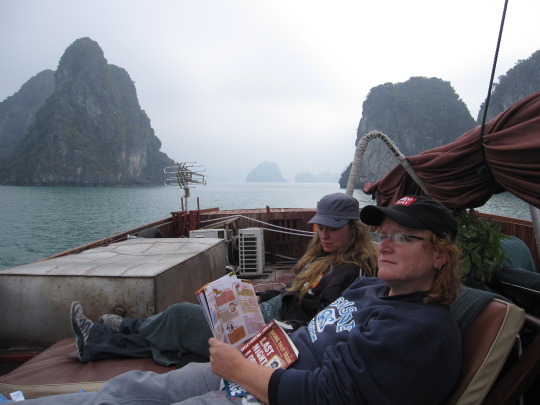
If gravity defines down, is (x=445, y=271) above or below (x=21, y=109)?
below

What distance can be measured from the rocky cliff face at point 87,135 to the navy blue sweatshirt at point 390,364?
107 metres

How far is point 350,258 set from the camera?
2201 mm

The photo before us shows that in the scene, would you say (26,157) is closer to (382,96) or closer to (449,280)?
(382,96)

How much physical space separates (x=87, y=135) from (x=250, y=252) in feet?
370

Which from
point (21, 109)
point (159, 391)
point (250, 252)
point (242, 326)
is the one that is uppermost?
point (21, 109)

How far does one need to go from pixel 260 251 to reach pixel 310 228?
77.6 inches

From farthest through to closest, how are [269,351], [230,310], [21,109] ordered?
1. [21,109]
2. [230,310]
3. [269,351]

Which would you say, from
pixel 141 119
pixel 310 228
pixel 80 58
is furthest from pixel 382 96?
pixel 310 228

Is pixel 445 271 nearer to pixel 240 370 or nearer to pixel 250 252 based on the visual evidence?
pixel 240 370

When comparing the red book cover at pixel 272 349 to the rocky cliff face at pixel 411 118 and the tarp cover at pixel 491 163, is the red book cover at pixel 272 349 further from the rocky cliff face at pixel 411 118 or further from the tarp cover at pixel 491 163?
the rocky cliff face at pixel 411 118

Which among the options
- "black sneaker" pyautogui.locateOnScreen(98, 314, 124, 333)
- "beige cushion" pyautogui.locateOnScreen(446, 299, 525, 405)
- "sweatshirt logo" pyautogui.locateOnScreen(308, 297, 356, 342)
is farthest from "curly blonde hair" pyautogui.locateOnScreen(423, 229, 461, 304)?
"black sneaker" pyautogui.locateOnScreen(98, 314, 124, 333)

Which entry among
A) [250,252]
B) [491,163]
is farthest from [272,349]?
[250,252]

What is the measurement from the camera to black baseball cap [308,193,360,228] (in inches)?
87.2

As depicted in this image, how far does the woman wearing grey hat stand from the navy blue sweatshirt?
78 cm
